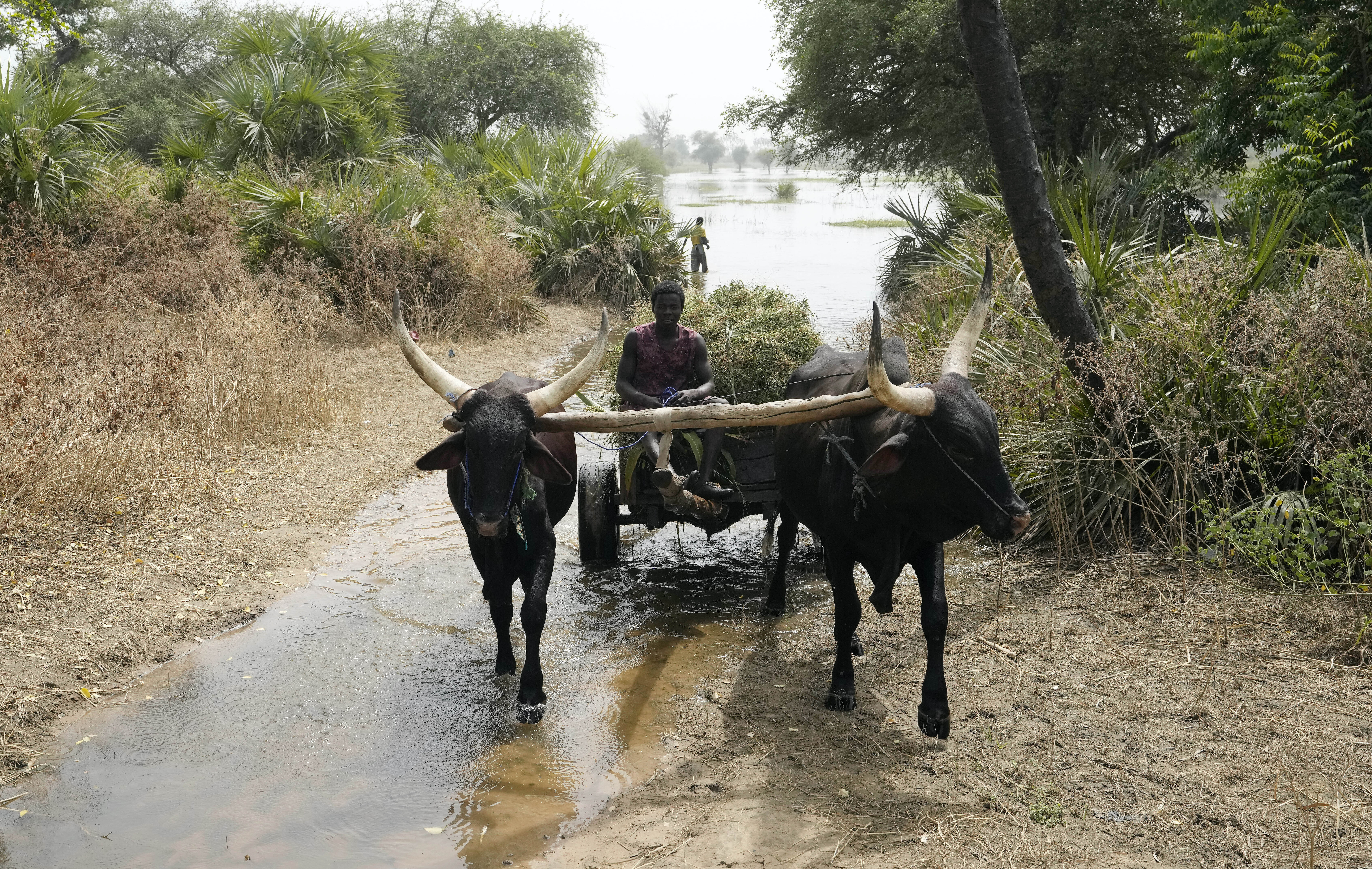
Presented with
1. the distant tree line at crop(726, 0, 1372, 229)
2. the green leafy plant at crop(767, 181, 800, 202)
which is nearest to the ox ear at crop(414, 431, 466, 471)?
the distant tree line at crop(726, 0, 1372, 229)

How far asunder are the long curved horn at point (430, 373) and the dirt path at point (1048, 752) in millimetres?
1971

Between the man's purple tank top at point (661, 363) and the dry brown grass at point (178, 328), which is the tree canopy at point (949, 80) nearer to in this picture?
the dry brown grass at point (178, 328)

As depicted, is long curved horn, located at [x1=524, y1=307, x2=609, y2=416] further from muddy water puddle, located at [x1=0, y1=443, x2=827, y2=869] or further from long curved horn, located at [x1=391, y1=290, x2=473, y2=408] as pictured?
muddy water puddle, located at [x1=0, y1=443, x2=827, y2=869]

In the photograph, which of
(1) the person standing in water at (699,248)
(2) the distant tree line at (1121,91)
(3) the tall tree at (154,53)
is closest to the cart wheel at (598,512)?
(2) the distant tree line at (1121,91)

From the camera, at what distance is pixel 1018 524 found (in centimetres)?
414

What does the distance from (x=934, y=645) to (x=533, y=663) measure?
1987 mm

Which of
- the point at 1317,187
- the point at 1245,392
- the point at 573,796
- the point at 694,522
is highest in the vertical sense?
the point at 1317,187

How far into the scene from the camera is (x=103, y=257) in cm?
1292

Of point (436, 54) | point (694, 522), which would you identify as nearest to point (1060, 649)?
point (694, 522)

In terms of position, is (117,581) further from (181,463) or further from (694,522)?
(694,522)

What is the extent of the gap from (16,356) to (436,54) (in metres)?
32.1

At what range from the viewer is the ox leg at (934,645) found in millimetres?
4547

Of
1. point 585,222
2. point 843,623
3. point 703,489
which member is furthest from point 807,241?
point 843,623

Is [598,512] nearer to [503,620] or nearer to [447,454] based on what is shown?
[503,620]
